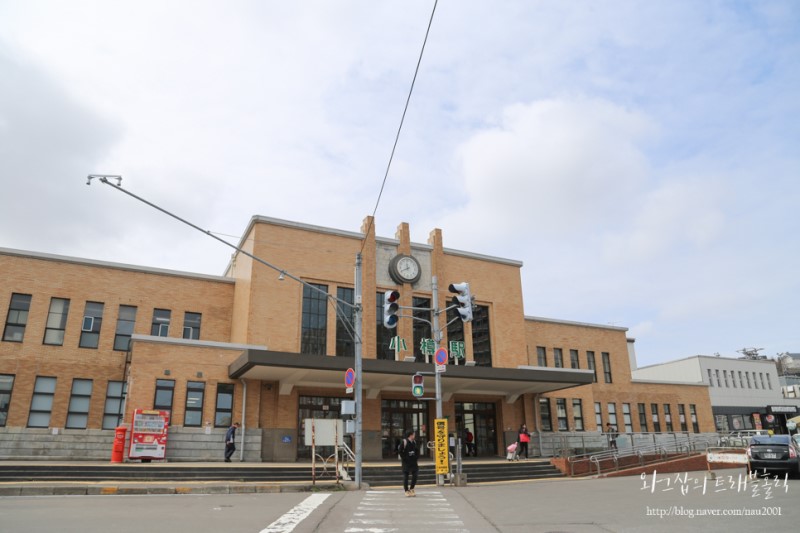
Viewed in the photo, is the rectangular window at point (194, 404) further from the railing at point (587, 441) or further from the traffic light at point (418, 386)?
the railing at point (587, 441)

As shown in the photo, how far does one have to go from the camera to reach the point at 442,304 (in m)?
29.5

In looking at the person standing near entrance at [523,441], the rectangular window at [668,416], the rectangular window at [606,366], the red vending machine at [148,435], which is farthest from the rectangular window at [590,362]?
the red vending machine at [148,435]

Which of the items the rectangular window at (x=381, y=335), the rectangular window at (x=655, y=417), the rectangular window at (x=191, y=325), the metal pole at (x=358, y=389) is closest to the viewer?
the metal pole at (x=358, y=389)

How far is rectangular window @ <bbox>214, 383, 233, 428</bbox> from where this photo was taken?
23.5 metres

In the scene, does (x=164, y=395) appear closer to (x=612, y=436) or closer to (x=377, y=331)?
(x=377, y=331)

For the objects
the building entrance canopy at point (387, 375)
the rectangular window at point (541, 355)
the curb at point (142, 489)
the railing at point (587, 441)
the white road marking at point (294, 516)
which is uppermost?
the rectangular window at point (541, 355)

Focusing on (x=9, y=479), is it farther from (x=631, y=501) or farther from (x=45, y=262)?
(x=631, y=501)

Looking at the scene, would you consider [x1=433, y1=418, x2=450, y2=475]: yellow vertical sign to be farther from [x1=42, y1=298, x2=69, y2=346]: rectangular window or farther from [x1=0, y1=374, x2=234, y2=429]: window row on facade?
[x1=42, y1=298, x2=69, y2=346]: rectangular window

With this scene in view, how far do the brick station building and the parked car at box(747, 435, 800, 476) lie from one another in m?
10.3

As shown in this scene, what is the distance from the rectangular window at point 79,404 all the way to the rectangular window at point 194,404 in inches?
192

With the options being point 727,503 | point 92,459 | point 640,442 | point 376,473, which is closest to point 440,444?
point 376,473

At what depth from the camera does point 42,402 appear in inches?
933

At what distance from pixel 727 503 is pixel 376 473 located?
11.6 m

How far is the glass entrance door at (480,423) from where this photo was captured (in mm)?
29844
